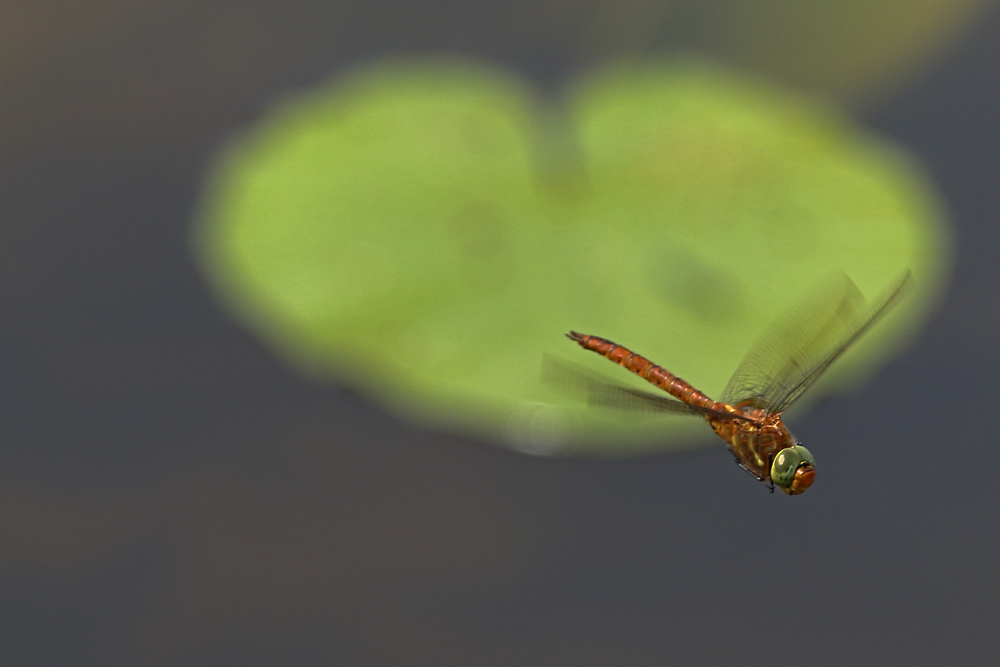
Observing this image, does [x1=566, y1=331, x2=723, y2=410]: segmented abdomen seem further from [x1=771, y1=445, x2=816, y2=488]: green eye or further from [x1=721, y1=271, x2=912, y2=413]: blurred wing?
[x1=771, y1=445, x2=816, y2=488]: green eye

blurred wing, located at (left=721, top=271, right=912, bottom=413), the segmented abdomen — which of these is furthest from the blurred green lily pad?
blurred wing, located at (left=721, top=271, right=912, bottom=413)

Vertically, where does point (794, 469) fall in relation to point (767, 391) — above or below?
below

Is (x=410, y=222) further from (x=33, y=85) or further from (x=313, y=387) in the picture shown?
(x=33, y=85)

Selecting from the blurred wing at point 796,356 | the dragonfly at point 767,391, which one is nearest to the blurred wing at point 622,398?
the dragonfly at point 767,391

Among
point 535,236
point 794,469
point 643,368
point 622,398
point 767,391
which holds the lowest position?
point 794,469

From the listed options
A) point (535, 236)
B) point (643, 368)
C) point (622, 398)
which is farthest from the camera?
point (535, 236)

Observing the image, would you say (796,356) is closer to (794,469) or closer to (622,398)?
(794,469)

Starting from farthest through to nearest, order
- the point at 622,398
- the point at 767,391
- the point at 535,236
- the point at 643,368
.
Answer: the point at 535,236, the point at 643,368, the point at 767,391, the point at 622,398

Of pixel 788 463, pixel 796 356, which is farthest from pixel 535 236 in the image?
pixel 788 463
